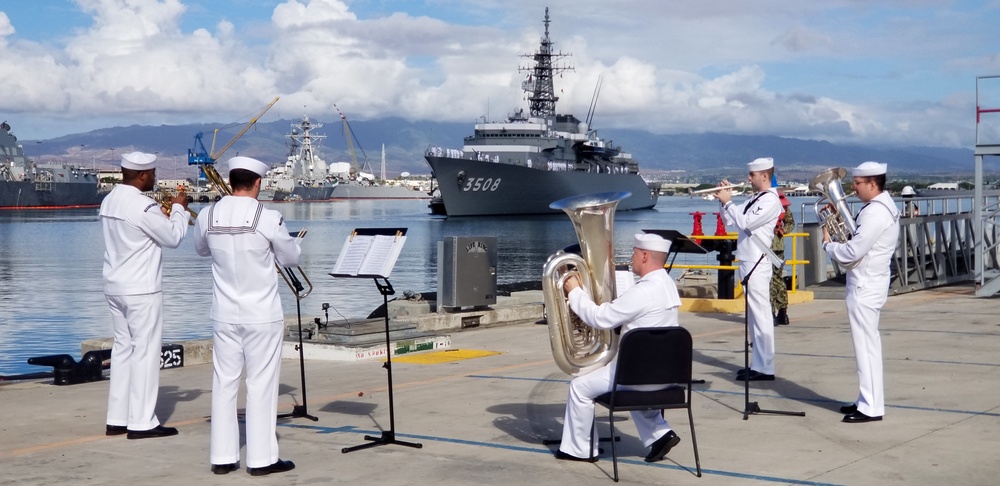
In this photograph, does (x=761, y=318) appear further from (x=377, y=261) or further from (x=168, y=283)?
(x=168, y=283)

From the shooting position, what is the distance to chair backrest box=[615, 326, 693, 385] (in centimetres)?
657

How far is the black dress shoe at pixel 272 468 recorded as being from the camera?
6871 mm

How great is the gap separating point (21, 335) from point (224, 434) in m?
18.6

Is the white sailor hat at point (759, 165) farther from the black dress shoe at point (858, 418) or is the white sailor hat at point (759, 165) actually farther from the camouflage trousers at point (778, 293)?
the camouflage trousers at point (778, 293)

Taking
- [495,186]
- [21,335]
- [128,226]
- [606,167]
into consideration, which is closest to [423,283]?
[21,335]

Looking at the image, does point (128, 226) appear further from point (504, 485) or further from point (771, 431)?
point (771, 431)

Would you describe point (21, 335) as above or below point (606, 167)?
below

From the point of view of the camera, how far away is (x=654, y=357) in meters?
6.65

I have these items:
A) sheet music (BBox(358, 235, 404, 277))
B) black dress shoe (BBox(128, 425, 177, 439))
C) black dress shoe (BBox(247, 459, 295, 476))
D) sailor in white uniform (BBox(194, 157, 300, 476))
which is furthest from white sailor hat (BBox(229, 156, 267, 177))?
black dress shoe (BBox(128, 425, 177, 439))

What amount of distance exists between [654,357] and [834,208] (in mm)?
2919

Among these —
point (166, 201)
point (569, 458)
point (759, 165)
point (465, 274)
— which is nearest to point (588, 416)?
point (569, 458)

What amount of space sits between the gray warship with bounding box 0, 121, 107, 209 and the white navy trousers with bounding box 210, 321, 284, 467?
142975 millimetres

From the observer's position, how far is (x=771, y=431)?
8008 millimetres

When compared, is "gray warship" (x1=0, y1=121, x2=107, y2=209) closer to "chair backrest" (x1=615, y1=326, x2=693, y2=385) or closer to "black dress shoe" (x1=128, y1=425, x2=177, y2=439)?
"black dress shoe" (x1=128, y1=425, x2=177, y2=439)
